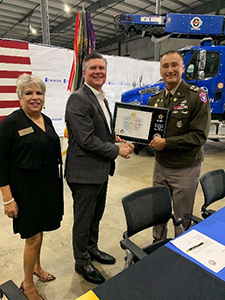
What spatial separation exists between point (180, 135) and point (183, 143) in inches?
3.8

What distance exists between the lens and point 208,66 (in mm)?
4988

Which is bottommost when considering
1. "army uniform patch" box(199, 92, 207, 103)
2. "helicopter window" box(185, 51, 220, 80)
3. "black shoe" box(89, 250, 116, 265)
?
"black shoe" box(89, 250, 116, 265)

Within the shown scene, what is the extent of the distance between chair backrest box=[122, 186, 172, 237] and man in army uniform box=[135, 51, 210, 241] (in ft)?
→ 0.96

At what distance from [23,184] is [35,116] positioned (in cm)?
46

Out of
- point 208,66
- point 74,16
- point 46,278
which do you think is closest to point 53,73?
point 208,66

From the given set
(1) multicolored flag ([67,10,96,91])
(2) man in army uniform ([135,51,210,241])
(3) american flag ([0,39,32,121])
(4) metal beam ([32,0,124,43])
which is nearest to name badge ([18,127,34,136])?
(2) man in army uniform ([135,51,210,241])

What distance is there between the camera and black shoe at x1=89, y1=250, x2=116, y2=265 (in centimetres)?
207

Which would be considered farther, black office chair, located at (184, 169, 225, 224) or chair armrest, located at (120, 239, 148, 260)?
black office chair, located at (184, 169, 225, 224)

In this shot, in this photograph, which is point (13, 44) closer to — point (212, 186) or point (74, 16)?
point (212, 186)

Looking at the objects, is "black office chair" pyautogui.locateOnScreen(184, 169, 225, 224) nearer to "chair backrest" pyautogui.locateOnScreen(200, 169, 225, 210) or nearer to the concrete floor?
"chair backrest" pyautogui.locateOnScreen(200, 169, 225, 210)

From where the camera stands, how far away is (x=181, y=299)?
83 cm

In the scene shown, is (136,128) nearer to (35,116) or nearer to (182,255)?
(35,116)

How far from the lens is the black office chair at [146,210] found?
150 centimetres

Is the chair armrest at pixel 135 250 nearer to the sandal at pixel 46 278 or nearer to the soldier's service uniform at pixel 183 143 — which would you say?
the soldier's service uniform at pixel 183 143
